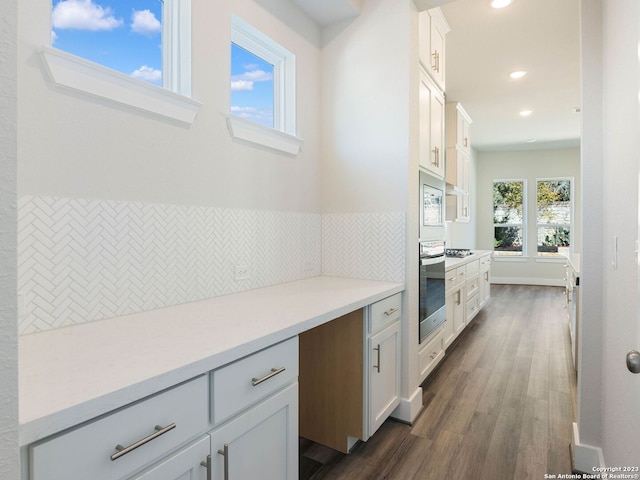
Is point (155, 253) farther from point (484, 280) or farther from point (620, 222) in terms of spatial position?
point (484, 280)

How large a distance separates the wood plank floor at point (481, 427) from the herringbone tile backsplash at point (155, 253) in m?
0.90

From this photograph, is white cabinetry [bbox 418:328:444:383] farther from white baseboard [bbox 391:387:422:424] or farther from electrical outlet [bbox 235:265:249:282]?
electrical outlet [bbox 235:265:249:282]

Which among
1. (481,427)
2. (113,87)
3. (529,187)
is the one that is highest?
(529,187)

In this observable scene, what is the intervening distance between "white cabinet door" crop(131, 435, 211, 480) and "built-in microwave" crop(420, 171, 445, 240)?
5.94 ft

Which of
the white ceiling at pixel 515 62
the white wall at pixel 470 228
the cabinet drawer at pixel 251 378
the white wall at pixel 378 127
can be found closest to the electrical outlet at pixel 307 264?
the white wall at pixel 378 127

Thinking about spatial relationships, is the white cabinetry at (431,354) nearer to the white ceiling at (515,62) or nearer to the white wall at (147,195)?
the white wall at (147,195)

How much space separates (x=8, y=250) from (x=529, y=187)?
848 cm

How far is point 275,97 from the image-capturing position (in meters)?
2.36

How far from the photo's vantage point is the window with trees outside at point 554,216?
24.1 ft

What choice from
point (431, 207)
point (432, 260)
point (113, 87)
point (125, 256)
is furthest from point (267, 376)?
point (431, 207)

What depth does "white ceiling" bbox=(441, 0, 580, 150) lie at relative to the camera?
282cm

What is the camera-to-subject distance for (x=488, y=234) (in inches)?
307

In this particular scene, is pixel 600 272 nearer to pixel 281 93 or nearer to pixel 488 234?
pixel 281 93

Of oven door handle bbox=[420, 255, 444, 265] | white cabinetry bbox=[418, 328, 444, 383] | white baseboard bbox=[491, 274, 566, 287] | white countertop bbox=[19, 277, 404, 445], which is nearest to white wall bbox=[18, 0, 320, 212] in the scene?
white countertop bbox=[19, 277, 404, 445]
